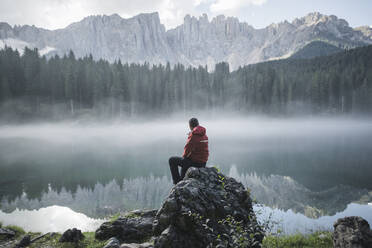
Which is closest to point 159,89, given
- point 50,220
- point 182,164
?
point 50,220

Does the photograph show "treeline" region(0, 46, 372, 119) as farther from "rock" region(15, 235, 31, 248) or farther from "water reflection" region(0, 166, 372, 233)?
"rock" region(15, 235, 31, 248)

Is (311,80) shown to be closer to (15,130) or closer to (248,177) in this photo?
(248,177)

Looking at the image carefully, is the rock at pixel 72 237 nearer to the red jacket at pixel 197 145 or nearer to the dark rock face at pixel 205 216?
the dark rock face at pixel 205 216

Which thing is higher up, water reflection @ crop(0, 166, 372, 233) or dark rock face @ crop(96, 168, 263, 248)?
dark rock face @ crop(96, 168, 263, 248)

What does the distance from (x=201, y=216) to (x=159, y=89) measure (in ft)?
340

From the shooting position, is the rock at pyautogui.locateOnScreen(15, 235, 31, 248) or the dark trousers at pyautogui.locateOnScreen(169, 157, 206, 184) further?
the rock at pyautogui.locateOnScreen(15, 235, 31, 248)

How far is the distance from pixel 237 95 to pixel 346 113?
50.8 m

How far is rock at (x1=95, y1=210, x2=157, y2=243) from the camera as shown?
25.3 feet

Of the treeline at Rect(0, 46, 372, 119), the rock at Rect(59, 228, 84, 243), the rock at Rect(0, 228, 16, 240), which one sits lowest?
the rock at Rect(0, 228, 16, 240)

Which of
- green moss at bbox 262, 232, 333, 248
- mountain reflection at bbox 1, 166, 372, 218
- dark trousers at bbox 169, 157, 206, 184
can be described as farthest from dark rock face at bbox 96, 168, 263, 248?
mountain reflection at bbox 1, 166, 372, 218

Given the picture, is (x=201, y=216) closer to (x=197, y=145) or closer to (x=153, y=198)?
(x=197, y=145)

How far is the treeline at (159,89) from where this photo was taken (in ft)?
266

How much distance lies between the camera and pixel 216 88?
124 m

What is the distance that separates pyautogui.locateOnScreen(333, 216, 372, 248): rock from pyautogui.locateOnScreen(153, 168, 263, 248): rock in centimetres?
198
